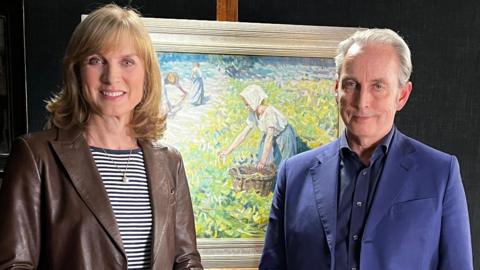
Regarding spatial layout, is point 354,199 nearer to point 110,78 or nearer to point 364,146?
point 364,146

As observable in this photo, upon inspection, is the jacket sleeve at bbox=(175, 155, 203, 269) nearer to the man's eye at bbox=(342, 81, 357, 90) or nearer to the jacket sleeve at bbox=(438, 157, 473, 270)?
the man's eye at bbox=(342, 81, 357, 90)

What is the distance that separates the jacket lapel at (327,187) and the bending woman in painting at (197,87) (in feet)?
2.63

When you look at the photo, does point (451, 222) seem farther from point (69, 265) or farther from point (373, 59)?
point (69, 265)

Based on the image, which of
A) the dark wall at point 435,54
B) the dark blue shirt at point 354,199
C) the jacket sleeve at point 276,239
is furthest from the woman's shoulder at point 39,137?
the dark wall at point 435,54

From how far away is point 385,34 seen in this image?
64.0 inches

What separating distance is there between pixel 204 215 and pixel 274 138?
52 cm

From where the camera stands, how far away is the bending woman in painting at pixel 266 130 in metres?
2.45

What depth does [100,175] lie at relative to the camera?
1.49 metres

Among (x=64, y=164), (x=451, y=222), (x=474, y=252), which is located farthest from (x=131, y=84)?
(x=474, y=252)

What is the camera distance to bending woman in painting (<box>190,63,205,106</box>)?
239cm

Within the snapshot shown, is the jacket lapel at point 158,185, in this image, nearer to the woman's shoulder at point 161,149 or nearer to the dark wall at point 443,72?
the woman's shoulder at point 161,149

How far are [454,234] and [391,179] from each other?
0.85 feet

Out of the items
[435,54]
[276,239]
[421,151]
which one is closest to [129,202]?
[276,239]

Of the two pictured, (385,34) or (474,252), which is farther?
(474,252)
